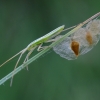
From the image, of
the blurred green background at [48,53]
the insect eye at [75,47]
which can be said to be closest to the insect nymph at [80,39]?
the insect eye at [75,47]

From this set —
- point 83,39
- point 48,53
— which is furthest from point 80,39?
point 48,53

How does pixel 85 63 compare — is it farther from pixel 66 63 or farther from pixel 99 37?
pixel 99 37

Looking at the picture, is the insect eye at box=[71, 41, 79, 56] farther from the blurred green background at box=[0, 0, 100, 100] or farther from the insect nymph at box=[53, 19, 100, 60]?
the blurred green background at box=[0, 0, 100, 100]

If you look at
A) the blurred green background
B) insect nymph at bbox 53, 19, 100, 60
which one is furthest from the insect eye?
the blurred green background

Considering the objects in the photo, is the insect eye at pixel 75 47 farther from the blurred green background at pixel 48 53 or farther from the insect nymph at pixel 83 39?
the blurred green background at pixel 48 53

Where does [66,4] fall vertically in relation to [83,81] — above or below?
above

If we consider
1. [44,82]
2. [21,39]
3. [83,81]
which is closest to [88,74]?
[83,81]

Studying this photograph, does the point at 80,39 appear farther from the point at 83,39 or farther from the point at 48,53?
the point at 48,53

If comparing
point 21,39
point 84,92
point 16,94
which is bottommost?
point 84,92
